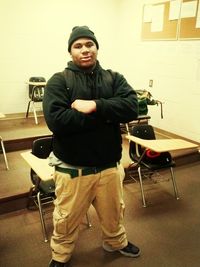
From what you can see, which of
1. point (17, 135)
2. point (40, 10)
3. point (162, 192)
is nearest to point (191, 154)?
point (162, 192)

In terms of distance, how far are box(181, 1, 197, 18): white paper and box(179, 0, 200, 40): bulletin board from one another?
3cm

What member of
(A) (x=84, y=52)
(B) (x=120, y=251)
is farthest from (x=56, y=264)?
(A) (x=84, y=52)

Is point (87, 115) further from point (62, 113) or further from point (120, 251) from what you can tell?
point (120, 251)

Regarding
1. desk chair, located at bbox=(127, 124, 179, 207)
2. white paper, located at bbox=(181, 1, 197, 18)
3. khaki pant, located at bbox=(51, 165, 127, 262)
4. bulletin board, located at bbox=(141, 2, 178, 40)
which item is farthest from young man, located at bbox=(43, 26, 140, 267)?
bulletin board, located at bbox=(141, 2, 178, 40)

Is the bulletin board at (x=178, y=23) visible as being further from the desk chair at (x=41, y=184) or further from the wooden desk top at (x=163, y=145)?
the desk chair at (x=41, y=184)

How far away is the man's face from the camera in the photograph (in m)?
1.59

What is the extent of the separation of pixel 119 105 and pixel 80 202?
64 centimetres

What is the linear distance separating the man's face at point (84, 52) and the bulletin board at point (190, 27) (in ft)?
9.17

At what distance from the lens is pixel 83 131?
1.57 meters

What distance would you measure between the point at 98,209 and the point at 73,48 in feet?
3.39

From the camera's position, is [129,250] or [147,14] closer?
[129,250]

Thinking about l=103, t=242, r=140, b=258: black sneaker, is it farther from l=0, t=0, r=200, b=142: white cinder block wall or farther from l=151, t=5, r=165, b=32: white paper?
l=151, t=5, r=165, b=32: white paper

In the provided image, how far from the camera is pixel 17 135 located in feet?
12.6

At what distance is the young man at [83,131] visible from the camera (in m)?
1.51
